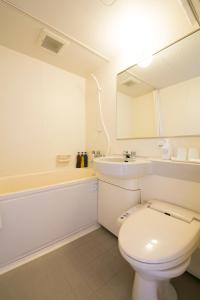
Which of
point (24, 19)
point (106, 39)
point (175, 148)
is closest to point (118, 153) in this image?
point (175, 148)

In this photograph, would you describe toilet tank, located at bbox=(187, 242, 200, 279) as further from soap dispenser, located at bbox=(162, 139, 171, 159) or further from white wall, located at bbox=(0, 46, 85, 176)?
white wall, located at bbox=(0, 46, 85, 176)

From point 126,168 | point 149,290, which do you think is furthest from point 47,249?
point 126,168

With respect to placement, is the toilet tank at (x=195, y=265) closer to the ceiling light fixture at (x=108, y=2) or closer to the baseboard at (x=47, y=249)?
the baseboard at (x=47, y=249)

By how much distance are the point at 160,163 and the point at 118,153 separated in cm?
62

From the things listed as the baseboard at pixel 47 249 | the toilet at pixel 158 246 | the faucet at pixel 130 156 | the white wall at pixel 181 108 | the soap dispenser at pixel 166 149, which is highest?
the white wall at pixel 181 108

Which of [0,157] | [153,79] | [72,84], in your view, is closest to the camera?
[153,79]

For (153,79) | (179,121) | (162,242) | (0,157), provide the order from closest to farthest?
(162,242), (179,121), (153,79), (0,157)

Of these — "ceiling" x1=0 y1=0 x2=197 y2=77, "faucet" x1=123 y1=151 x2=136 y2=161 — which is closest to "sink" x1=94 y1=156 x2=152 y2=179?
"faucet" x1=123 y1=151 x2=136 y2=161

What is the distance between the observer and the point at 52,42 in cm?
151

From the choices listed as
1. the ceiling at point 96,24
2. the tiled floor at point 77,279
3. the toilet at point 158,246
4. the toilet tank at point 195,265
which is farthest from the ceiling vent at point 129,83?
the tiled floor at point 77,279

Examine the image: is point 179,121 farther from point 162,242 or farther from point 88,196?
point 88,196

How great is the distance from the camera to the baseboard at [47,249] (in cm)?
116

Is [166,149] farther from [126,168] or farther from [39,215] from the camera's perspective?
[39,215]

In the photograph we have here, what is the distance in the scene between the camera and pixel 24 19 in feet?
4.08
